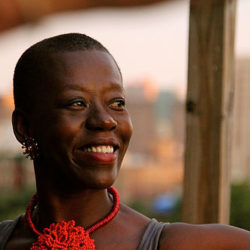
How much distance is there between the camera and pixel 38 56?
6.64 ft

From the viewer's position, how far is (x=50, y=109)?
194cm

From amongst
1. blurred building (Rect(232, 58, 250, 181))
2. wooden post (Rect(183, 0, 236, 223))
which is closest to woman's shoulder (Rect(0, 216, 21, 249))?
wooden post (Rect(183, 0, 236, 223))

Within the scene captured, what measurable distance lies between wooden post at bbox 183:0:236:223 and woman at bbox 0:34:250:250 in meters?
0.51

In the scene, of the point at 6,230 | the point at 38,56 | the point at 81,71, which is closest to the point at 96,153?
the point at 81,71

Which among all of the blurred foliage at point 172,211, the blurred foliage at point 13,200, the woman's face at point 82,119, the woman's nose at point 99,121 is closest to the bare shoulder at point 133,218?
the woman's face at point 82,119

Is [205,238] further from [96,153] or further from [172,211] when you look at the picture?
[172,211]

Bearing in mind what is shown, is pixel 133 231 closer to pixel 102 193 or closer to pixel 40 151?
pixel 102 193

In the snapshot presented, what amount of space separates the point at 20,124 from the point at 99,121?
374 mm

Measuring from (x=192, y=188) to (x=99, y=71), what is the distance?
2.66ft

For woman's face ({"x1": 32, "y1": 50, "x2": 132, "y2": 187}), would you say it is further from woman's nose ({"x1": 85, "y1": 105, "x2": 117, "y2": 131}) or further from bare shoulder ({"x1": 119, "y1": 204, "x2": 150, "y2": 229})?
bare shoulder ({"x1": 119, "y1": 204, "x2": 150, "y2": 229})

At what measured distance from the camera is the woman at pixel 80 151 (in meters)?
1.88

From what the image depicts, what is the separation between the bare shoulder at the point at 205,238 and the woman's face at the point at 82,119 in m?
0.28

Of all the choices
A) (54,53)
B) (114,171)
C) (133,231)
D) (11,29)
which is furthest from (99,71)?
(11,29)

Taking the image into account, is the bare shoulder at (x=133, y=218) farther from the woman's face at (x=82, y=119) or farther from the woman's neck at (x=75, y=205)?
the woman's face at (x=82, y=119)
